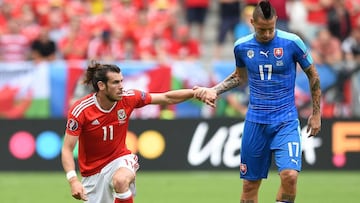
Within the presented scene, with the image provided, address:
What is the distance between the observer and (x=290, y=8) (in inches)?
874

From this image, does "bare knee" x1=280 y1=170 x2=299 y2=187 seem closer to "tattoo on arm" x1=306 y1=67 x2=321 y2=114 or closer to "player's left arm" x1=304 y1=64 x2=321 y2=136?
"player's left arm" x1=304 y1=64 x2=321 y2=136

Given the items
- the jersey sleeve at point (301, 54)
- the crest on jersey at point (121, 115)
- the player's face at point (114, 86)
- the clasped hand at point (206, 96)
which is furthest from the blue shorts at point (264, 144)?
the player's face at point (114, 86)

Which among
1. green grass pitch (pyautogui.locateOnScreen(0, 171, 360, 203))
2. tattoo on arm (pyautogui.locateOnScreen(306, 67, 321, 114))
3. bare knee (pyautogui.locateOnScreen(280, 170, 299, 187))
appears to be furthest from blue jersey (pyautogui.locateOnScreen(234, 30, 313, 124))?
green grass pitch (pyautogui.locateOnScreen(0, 171, 360, 203))

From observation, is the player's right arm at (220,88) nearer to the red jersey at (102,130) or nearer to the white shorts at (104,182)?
the red jersey at (102,130)

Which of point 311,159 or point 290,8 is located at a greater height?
point 290,8

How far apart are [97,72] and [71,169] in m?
1.13

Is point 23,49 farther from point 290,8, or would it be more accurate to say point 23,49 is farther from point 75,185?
point 75,185

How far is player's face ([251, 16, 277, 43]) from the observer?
10570 mm

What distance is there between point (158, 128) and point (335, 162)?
10.7ft

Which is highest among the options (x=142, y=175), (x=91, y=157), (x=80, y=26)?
(x=80, y=26)

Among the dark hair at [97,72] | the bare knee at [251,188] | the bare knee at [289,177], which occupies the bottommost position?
the bare knee at [251,188]

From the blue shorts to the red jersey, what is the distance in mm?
1196

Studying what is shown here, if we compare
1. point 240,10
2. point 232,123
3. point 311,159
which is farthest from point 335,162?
point 240,10

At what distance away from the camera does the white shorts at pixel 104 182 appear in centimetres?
1071
